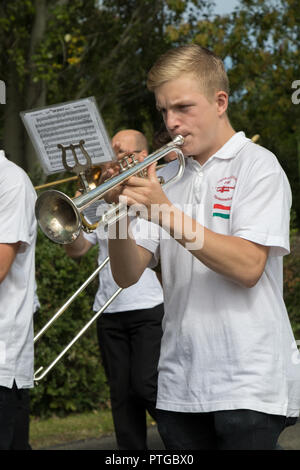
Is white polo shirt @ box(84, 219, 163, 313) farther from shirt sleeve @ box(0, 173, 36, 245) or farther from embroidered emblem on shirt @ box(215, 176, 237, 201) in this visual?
embroidered emblem on shirt @ box(215, 176, 237, 201)

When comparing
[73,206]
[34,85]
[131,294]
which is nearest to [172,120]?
[73,206]

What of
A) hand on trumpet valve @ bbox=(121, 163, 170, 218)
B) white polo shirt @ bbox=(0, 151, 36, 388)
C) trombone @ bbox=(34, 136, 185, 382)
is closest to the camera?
hand on trumpet valve @ bbox=(121, 163, 170, 218)

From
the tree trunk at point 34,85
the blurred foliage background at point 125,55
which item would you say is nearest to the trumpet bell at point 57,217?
the blurred foliage background at point 125,55

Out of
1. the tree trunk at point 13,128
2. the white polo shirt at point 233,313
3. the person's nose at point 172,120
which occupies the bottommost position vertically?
the tree trunk at point 13,128

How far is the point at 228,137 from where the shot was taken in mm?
2396

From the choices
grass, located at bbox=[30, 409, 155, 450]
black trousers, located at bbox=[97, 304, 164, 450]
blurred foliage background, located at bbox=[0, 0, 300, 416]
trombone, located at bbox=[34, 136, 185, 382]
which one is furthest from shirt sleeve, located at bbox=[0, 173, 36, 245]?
blurred foliage background, located at bbox=[0, 0, 300, 416]

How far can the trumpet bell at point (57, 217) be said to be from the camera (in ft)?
7.44

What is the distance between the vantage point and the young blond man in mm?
2127

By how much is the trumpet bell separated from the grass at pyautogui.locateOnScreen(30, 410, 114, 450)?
133 inches

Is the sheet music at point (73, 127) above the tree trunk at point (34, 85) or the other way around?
above

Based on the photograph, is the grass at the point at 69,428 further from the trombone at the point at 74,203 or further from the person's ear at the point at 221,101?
the person's ear at the point at 221,101

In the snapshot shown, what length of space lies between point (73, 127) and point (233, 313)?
1061mm

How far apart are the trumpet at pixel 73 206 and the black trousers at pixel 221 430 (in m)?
0.62

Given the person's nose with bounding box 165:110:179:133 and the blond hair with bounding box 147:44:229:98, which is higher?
the blond hair with bounding box 147:44:229:98
